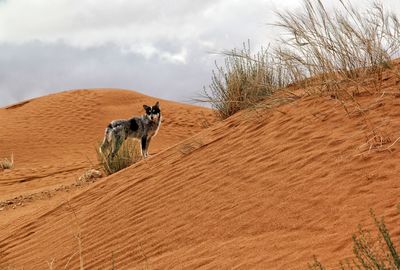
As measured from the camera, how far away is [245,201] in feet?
17.7

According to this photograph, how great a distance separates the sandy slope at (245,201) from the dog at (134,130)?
17.9 feet

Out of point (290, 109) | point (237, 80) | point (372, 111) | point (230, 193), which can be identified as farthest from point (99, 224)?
point (237, 80)

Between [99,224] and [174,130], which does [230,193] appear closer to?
[99,224]

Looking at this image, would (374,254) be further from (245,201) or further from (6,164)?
(6,164)

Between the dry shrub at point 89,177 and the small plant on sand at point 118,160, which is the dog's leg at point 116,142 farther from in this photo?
the small plant on sand at point 118,160

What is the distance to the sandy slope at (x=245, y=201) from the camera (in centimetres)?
434

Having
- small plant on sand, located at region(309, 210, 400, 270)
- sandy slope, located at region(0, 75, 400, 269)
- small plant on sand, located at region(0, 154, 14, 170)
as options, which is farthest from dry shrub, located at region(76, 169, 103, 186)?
small plant on sand, located at region(309, 210, 400, 270)

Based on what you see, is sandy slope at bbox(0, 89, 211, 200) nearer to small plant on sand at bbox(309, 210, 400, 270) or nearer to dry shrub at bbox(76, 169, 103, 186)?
dry shrub at bbox(76, 169, 103, 186)

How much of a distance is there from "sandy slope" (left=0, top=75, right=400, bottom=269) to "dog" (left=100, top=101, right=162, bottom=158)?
5.47m

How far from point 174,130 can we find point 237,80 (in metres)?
14.1

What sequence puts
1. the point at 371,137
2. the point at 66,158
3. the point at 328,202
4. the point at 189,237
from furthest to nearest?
the point at 66,158, the point at 371,137, the point at 189,237, the point at 328,202

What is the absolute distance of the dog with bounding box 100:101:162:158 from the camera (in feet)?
45.3

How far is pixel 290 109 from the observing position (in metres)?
7.32

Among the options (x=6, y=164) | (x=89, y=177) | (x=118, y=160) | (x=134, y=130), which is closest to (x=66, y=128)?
(x=6, y=164)
